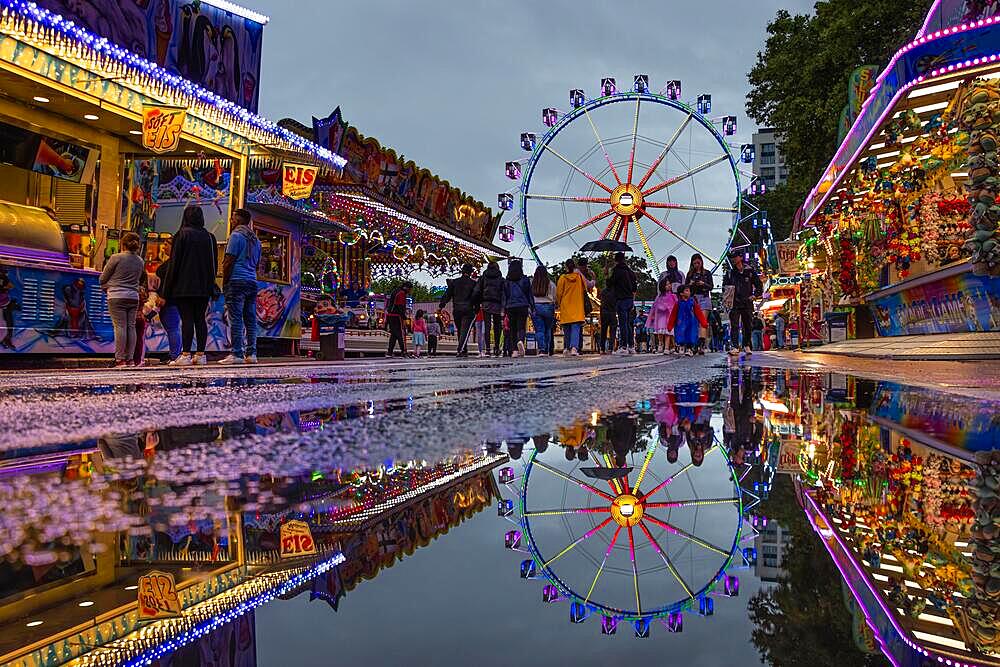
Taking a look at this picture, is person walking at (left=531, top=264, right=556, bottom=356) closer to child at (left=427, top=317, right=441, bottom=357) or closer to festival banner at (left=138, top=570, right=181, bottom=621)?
child at (left=427, top=317, right=441, bottom=357)

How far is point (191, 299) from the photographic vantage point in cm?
687

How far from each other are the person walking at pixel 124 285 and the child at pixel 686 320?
32.1 ft

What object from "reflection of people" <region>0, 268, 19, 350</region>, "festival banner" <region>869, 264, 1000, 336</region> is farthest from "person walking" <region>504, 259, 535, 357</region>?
"reflection of people" <region>0, 268, 19, 350</region>

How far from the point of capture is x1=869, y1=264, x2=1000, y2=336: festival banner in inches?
316

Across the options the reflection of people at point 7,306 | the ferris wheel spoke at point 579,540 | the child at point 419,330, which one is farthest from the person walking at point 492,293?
the ferris wheel spoke at point 579,540

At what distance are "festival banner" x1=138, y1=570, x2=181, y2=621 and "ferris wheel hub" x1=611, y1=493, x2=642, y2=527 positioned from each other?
0.43 meters

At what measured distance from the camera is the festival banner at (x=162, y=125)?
8539 millimetres

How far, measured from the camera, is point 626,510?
0.86 metres

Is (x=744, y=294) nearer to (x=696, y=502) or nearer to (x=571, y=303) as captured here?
(x=571, y=303)

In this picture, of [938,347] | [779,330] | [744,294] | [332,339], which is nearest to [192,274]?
[332,339]

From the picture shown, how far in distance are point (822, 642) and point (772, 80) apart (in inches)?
901

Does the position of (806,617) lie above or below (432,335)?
below

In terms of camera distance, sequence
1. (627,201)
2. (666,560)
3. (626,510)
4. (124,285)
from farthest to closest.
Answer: (627,201) < (124,285) < (626,510) < (666,560)

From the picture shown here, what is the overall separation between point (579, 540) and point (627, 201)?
27.0 meters
